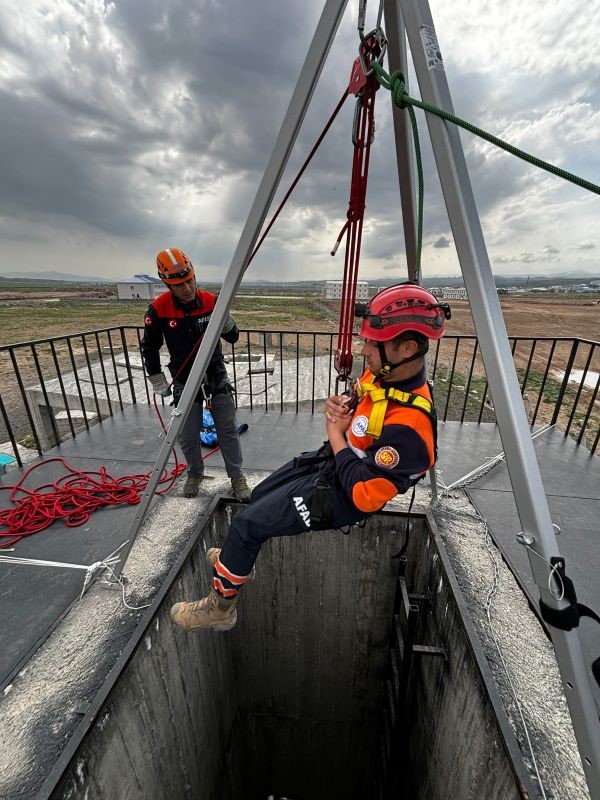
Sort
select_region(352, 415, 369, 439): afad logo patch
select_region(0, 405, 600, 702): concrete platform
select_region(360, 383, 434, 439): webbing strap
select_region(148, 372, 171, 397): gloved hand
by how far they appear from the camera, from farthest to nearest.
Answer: select_region(148, 372, 171, 397): gloved hand
select_region(0, 405, 600, 702): concrete platform
select_region(352, 415, 369, 439): afad logo patch
select_region(360, 383, 434, 439): webbing strap

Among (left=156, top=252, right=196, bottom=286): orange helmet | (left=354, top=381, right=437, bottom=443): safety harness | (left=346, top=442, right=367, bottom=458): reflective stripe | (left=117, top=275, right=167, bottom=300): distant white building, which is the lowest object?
(left=117, top=275, right=167, bottom=300): distant white building

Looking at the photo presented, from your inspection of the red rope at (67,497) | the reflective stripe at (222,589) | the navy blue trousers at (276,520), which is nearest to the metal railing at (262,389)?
the red rope at (67,497)

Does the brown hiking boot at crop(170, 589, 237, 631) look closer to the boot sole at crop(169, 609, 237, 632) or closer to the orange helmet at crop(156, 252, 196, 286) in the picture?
the boot sole at crop(169, 609, 237, 632)

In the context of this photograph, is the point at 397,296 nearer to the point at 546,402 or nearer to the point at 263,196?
the point at 263,196

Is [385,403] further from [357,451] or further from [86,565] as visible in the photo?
[86,565]

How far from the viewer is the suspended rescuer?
181cm

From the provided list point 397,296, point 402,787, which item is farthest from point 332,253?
point 402,787

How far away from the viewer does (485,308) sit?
52.0 inches

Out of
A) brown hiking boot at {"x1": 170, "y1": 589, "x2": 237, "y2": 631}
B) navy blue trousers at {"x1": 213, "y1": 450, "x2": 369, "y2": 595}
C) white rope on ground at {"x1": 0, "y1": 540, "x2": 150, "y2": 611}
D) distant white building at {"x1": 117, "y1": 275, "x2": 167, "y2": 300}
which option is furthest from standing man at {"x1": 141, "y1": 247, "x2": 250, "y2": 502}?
distant white building at {"x1": 117, "y1": 275, "x2": 167, "y2": 300}

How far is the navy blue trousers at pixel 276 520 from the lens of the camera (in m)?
2.08

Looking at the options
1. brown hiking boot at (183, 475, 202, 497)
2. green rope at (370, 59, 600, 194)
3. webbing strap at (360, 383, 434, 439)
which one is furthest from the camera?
brown hiking boot at (183, 475, 202, 497)

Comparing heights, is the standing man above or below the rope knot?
below

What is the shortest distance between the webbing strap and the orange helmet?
201cm

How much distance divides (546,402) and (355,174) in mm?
18717
